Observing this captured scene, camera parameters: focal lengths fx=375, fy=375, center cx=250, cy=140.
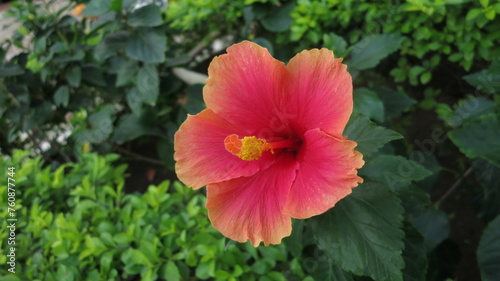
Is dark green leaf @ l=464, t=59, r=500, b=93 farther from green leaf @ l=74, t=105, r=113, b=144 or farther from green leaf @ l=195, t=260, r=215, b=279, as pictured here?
green leaf @ l=74, t=105, r=113, b=144

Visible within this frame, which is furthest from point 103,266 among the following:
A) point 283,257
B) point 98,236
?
point 283,257

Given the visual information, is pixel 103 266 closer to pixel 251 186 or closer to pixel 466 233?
pixel 251 186

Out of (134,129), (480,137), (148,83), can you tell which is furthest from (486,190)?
(134,129)

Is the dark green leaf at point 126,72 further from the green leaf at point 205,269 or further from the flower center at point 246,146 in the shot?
the flower center at point 246,146

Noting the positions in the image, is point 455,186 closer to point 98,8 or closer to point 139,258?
point 139,258

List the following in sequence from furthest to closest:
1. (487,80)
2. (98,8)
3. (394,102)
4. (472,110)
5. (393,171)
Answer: (98,8)
(394,102)
(472,110)
(487,80)
(393,171)

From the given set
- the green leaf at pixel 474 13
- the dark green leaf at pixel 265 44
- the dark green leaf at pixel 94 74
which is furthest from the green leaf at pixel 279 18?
the dark green leaf at pixel 94 74

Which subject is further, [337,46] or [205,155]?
[337,46]
